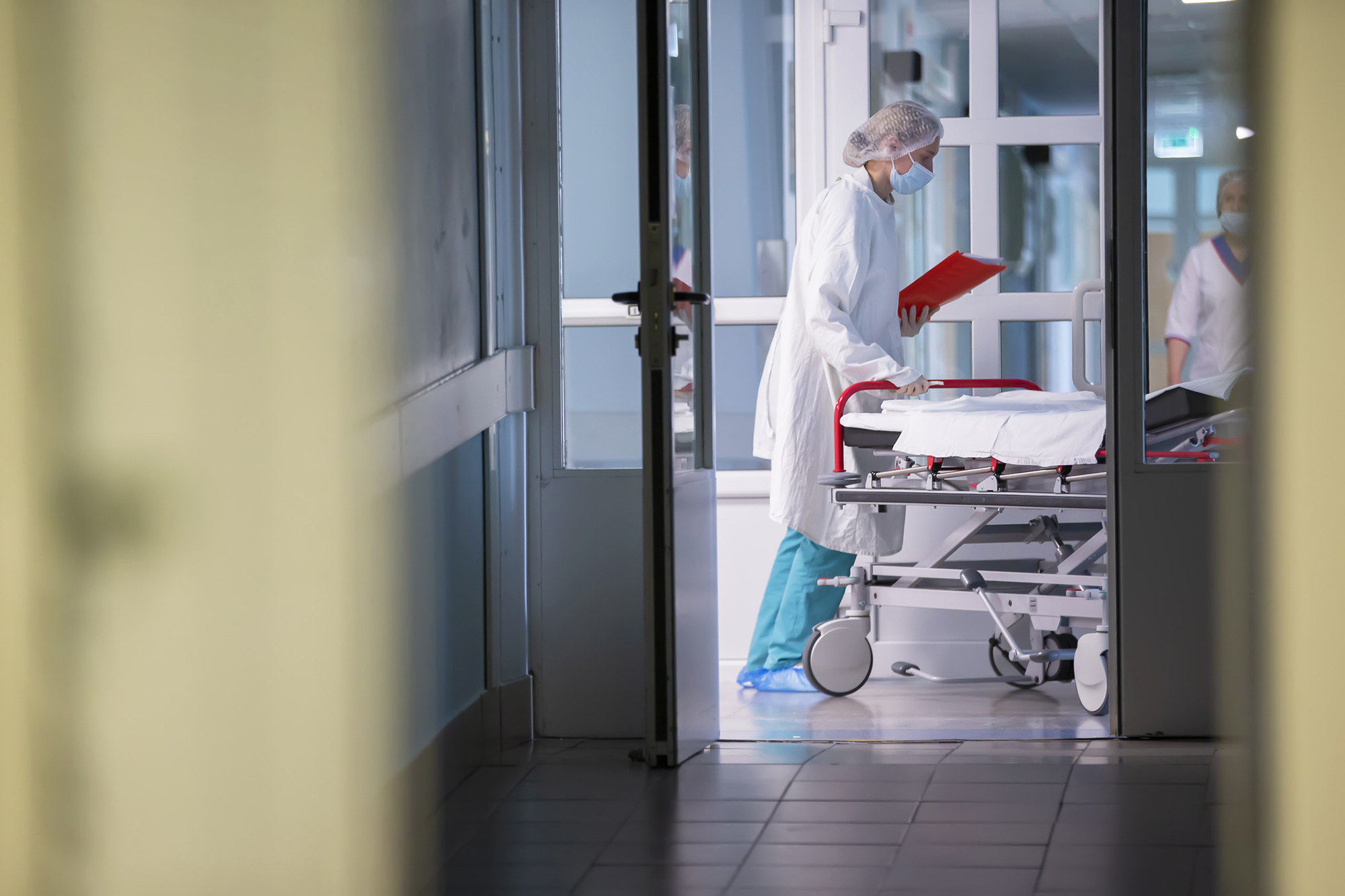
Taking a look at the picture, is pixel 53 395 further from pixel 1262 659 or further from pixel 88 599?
pixel 1262 659

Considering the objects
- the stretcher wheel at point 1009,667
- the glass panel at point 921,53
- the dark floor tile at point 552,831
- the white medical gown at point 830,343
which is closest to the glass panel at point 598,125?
the white medical gown at point 830,343

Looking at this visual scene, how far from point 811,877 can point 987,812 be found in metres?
0.50

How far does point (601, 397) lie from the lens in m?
3.18

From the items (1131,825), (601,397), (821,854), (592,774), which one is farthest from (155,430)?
(1131,825)

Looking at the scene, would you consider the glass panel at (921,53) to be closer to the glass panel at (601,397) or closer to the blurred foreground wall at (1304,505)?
the glass panel at (601,397)

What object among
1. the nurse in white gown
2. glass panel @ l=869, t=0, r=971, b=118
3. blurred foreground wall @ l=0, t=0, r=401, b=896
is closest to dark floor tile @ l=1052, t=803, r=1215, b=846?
blurred foreground wall @ l=0, t=0, r=401, b=896

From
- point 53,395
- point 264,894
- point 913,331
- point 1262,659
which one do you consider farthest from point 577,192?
point 1262,659

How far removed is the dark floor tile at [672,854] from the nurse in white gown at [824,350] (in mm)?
1520

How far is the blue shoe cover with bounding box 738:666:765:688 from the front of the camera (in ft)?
12.6

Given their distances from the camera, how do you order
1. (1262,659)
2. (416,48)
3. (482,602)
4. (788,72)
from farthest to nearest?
(788,72) < (482,602) < (416,48) < (1262,659)

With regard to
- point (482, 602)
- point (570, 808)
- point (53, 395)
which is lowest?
point (570, 808)

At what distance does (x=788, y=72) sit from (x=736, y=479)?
1350mm

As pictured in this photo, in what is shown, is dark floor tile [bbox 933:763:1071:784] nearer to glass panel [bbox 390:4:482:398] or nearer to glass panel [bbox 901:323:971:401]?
glass panel [bbox 390:4:482:398]

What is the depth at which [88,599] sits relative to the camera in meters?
1.77
